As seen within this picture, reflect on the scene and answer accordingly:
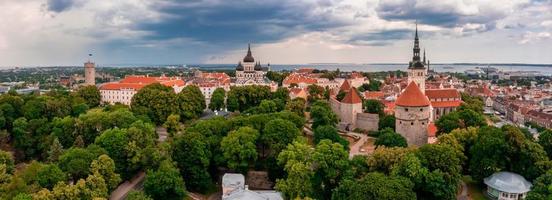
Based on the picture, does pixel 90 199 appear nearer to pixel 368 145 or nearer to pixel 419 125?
pixel 368 145

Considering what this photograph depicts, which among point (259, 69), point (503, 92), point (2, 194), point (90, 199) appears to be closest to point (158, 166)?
point (90, 199)

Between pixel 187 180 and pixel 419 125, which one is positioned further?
pixel 419 125

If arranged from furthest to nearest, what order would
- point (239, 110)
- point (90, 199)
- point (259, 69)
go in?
point (259, 69) < point (239, 110) < point (90, 199)

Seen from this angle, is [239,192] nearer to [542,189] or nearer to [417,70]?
[542,189]

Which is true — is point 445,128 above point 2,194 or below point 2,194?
above

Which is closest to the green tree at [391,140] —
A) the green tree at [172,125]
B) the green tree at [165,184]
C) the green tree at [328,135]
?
the green tree at [328,135]

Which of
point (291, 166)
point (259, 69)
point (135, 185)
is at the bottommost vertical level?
point (135, 185)

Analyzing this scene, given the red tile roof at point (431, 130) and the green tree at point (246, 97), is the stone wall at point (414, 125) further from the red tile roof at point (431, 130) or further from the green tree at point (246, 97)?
the green tree at point (246, 97)

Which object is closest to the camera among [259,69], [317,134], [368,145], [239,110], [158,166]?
[158,166]

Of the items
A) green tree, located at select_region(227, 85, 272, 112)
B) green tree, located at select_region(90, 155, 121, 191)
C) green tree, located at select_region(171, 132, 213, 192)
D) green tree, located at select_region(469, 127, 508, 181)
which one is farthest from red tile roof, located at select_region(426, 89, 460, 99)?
green tree, located at select_region(90, 155, 121, 191)
